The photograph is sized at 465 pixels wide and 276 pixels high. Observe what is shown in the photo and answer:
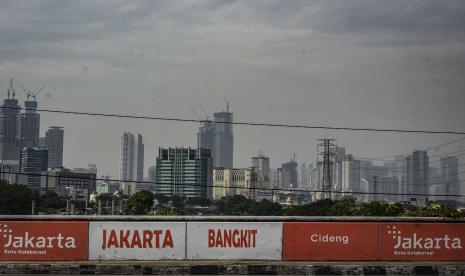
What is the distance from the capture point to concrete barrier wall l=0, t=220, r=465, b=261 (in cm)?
2042

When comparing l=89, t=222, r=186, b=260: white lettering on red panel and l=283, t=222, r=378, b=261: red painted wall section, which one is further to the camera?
l=283, t=222, r=378, b=261: red painted wall section

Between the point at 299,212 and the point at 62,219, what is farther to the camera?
the point at 299,212

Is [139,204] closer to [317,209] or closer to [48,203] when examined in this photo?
[48,203]

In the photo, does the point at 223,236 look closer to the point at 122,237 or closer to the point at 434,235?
the point at 122,237

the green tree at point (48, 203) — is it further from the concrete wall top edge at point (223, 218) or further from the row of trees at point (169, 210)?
the concrete wall top edge at point (223, 218)

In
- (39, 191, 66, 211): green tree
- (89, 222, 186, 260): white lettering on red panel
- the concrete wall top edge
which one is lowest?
(39, 191, 66, 211): green tree

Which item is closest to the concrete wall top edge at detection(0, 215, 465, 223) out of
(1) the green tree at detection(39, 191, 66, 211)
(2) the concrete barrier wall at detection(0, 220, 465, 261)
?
(2) the concrete barrier wall at detection(0, 220, 465, 261)

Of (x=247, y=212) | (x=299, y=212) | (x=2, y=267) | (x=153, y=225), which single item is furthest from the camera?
(x=247, y=212)

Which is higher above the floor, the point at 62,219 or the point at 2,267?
the point at 62,219

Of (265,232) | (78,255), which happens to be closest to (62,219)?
(78,255)

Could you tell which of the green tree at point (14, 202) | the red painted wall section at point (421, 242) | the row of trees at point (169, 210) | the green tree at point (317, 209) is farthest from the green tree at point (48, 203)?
the red painted wall section at point (421, 242)

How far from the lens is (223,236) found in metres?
21.0

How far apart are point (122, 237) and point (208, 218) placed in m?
2.89

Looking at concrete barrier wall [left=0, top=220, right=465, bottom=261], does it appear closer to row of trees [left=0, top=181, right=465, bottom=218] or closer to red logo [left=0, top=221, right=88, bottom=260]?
red logo [left=0, top=221, right=88, bottom=260]
